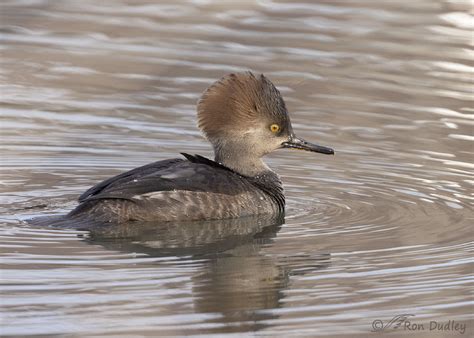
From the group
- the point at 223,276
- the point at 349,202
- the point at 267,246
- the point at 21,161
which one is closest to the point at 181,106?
the point at 21,161

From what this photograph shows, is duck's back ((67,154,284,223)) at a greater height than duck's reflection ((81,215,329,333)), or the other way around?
duck's back ((67,154,284,223))

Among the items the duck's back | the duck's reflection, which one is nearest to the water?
the duck's reflection

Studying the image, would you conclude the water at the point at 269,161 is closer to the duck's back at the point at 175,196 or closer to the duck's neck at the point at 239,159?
the duck's back at the point at 175,196

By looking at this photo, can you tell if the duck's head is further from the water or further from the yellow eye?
the water

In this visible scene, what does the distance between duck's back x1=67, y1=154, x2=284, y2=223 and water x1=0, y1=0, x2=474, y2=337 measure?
0.53ft

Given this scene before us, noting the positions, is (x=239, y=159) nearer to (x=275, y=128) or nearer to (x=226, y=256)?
(x=275, y=128)

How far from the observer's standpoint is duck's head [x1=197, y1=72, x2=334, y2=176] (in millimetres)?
9680

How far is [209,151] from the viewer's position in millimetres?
11320

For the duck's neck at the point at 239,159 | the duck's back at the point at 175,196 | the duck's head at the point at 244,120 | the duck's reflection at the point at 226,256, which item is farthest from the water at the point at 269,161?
the duck's head at the point at 244,120

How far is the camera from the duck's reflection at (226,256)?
7141 millimetres

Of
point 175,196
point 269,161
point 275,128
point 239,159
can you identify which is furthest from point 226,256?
point 269,161

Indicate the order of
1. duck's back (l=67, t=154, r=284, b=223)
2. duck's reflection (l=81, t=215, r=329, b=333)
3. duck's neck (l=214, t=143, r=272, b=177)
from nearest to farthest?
duck's reflection (l=81, t=215, r=329, b=333) → duck's back (l=67, t=154, r=284, b=223) → duck's neck (l=214, t=143, r=272, b=177)

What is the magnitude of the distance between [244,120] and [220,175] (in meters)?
0.60

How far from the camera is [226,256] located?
8.41 m
